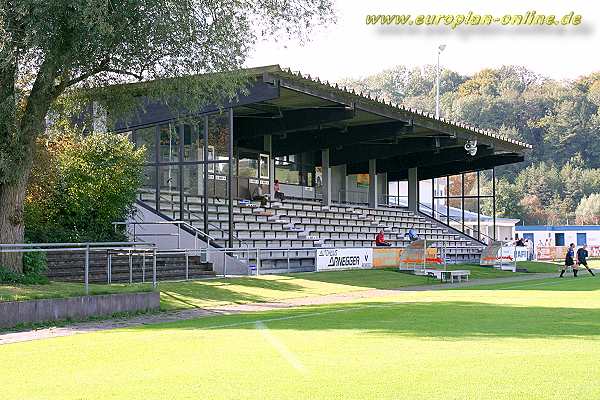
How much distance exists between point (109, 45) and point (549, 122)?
108m

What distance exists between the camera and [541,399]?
8.03 meters

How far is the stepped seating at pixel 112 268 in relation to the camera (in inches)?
937

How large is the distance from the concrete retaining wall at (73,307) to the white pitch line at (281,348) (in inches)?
137

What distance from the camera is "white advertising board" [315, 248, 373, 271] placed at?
113 ft

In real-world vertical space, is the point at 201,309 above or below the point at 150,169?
below

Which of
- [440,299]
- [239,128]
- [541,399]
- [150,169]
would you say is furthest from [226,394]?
[239,128]

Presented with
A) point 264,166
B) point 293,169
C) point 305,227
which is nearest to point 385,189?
point 293,169

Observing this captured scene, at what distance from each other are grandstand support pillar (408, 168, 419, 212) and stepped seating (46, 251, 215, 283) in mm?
30702

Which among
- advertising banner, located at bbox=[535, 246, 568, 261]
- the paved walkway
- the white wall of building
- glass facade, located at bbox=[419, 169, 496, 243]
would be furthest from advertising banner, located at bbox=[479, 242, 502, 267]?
the white wall of building

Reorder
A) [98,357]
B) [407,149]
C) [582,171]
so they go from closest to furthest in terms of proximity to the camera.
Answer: [98,357], [407,149], [582,171]

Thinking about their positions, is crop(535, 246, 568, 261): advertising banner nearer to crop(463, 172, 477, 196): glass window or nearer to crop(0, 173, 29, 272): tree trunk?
crop(0, 173, 29, 272): tree trunk

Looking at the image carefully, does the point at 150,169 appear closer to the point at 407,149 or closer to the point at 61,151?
the point at 61,151

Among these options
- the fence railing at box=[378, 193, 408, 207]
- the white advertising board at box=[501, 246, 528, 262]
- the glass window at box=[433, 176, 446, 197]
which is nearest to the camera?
the white advertising board at box=[501, 246, 528, 262]

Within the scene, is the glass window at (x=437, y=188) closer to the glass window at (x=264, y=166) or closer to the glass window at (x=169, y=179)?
the glass window at (x=264, y=166)
